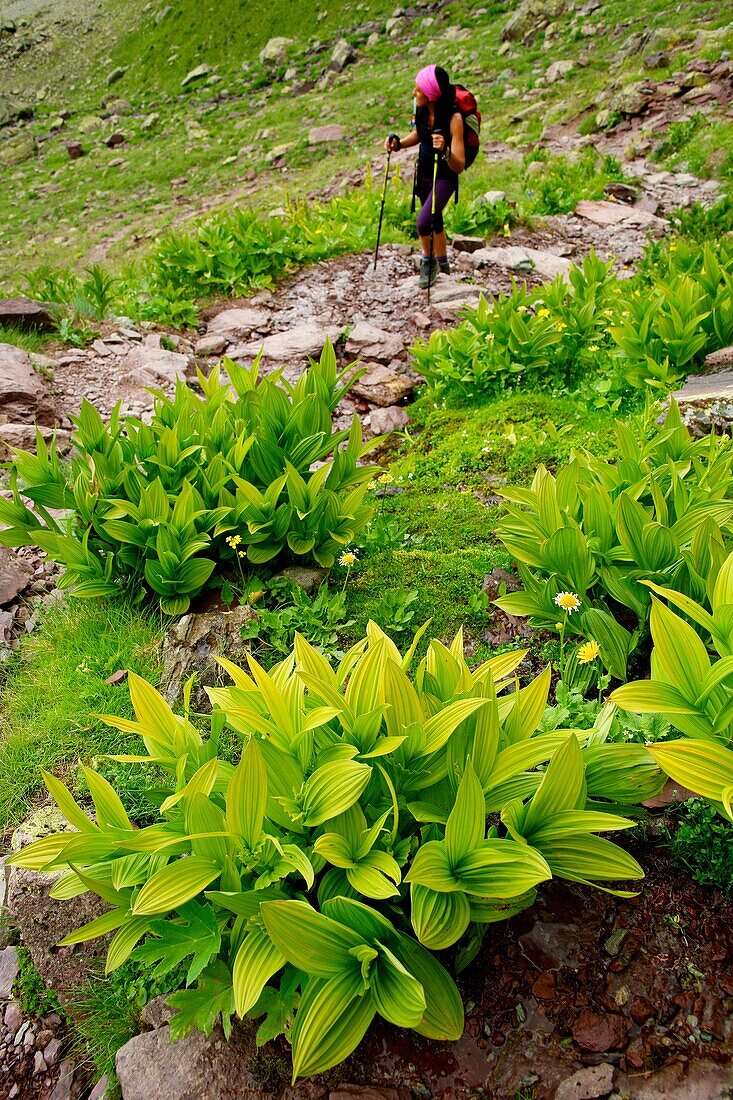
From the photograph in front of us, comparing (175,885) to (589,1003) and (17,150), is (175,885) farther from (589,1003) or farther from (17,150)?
(17,150)

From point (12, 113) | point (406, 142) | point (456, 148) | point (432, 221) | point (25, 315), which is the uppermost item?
point (12, 113)

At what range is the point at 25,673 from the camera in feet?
13.1

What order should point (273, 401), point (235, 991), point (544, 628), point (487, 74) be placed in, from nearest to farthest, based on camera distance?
point (235, 991) < point (544, 628) < point (273, 401) < point (487, 74)

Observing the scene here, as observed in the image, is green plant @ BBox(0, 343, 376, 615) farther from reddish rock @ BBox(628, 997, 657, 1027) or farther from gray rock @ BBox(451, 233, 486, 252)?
gray rock @ BBox(451, 233, 486, 252)

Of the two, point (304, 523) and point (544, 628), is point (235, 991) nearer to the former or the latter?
point (544, 628)

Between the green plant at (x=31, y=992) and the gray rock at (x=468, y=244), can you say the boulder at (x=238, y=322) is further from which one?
the green plant at (x=31, y=992)

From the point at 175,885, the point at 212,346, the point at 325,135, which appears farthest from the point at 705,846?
the point at 325,135

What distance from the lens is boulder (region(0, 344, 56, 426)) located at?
6172 mm

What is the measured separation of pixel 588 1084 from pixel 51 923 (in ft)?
7.00

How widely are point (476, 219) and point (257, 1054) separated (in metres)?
10.8

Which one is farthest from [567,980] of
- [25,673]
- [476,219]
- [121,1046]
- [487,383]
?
[476,219]

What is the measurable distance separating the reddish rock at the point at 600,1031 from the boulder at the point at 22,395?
589cm

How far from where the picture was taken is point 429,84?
25.6 ft

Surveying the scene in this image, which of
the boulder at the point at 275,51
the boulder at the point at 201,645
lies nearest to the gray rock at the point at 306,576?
the boulder at the point at 201,645
